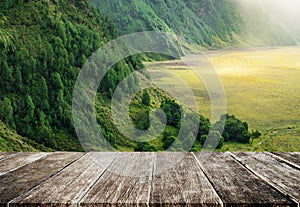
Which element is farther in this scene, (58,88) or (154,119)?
(154,119)

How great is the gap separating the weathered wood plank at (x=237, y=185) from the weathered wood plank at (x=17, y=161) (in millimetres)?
308

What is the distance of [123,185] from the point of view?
0.45m

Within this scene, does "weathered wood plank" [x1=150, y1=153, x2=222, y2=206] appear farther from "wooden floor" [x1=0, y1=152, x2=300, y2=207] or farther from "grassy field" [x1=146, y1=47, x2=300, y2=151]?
"grassy field" [x1=146, y1=47, x2=300, y2=151]

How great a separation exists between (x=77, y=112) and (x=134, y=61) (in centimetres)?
339

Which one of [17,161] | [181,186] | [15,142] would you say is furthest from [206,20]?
[181,186]

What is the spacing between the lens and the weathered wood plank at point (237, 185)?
0.38 m

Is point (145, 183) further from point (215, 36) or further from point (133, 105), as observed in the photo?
point (215, 36)

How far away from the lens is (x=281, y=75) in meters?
10.6

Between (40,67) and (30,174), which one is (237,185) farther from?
(40,67)

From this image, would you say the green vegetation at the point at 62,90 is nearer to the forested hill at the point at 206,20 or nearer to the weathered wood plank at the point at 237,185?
the forested hill at the point at 206,20

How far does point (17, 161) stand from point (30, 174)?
0.11 metres

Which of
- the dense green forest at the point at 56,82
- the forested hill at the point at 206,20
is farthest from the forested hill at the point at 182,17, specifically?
the dense green forest at the point at 56,82

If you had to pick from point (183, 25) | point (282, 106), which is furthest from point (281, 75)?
point (183, 25)

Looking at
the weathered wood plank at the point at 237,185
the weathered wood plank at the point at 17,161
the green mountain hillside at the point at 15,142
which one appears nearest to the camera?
the weathered wood plank at the point at 237,185
